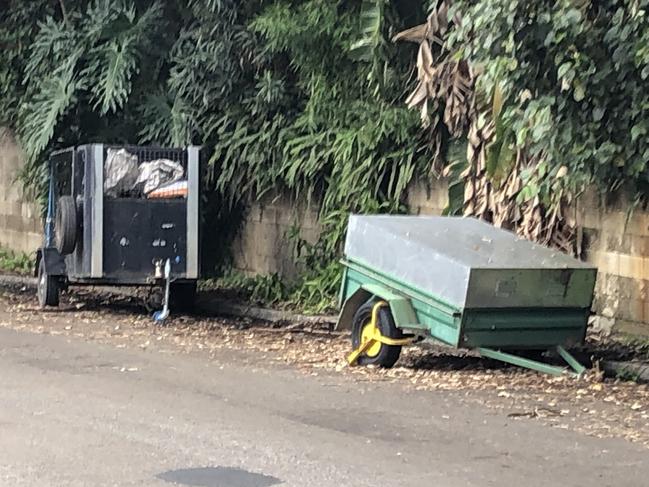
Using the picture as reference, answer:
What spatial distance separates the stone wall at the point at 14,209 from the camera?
2109cm

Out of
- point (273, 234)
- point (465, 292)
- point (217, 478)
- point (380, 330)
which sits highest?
point (465, 292)

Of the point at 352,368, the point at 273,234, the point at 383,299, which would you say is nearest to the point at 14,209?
the point at 273,234

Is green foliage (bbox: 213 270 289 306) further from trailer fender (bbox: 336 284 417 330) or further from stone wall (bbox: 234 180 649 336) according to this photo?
stone wall (bbox: 234 180 649 336)

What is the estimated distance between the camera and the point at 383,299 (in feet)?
36.2

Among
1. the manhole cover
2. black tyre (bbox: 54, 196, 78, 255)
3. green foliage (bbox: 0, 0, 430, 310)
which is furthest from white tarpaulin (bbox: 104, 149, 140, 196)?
the manhole cover

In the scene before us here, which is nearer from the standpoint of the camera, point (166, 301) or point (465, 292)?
point (465, 292)

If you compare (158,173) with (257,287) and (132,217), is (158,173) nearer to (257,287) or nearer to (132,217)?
(132,217)

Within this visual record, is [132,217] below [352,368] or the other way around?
the other way around

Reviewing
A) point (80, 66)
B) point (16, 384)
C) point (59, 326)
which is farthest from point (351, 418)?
point (80, 66)

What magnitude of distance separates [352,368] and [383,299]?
2.29 ft

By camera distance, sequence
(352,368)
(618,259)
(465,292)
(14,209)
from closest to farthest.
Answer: (465,292), (352,368), (618,259), (14,209)

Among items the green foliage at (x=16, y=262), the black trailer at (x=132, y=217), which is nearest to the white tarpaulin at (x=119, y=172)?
the black trailer at (x=132, y=217)

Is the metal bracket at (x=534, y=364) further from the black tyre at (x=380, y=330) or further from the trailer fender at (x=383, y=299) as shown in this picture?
the black tyre at (x=380, y=330)

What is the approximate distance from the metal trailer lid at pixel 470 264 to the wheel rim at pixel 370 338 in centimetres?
52
